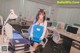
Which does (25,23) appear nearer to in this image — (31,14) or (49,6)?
(31,14)

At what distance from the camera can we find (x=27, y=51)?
2.43 meters

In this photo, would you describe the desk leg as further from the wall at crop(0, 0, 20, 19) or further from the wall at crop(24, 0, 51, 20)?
the wall at crop(0, 0, 20, 19)

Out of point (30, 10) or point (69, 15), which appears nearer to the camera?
point (69, 15)

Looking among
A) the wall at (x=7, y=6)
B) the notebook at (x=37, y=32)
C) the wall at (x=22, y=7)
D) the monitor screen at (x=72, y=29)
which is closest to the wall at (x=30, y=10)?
the wall at (x=22, y=7)

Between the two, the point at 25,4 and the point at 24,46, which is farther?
the point at 25,4

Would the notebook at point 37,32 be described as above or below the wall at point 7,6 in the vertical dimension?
below

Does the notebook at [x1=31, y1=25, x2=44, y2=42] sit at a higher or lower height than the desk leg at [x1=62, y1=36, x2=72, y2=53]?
higher

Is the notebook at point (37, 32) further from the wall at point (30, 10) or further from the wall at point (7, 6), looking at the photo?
the wall at point (7, 6)

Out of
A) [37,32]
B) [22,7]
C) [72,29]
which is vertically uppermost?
[22,7]

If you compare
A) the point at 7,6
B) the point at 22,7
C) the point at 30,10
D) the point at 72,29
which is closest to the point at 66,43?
the point at 72,29

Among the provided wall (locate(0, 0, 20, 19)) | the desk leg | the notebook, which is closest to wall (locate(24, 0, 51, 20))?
wall (locate(0, 0, 20, 19))

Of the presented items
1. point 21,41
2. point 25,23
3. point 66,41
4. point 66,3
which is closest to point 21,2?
point 25,23

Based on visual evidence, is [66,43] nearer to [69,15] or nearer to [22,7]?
[69,15]

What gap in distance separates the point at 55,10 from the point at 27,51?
17.0 ft
